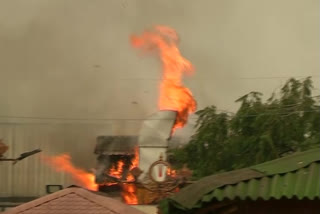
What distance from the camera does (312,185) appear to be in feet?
21.4

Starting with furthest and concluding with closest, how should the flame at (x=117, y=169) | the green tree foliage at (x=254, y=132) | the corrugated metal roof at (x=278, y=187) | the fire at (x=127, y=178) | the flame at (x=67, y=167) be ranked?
the flame at (x=67, y=167) → the flame at (x=117, y=169) → the fire at (x=127, y=178) → the green tree foliage at (x=254, y=132) → the corrugated metal roof at (x=278, y=187)

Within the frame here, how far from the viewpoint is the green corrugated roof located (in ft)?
21.5

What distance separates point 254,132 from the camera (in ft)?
48.5

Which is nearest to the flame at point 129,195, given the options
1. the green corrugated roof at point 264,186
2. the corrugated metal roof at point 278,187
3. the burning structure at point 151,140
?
the burning structure at point 151,140

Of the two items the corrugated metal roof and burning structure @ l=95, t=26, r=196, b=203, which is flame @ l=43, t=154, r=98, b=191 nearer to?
burning structure @ l=95, t=26, r=196, b=203

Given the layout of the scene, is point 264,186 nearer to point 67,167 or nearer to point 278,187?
point 278,187

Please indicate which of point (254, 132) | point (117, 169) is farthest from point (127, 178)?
point (254, 132)

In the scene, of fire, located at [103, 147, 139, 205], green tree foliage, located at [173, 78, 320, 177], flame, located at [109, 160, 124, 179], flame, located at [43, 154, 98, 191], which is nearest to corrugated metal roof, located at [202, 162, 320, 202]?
green tree foliage, located at [173, 78, 320, 177]

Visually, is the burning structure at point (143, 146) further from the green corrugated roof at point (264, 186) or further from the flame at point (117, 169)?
the green corrugated roof at point (264, 186)

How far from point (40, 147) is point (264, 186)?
1532cm

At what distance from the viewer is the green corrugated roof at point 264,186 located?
21.5 feet

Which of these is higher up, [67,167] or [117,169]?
Result: [67,167]

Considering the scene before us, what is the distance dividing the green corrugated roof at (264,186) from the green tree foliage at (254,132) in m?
6.76

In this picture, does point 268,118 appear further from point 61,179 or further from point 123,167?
point 61,179
